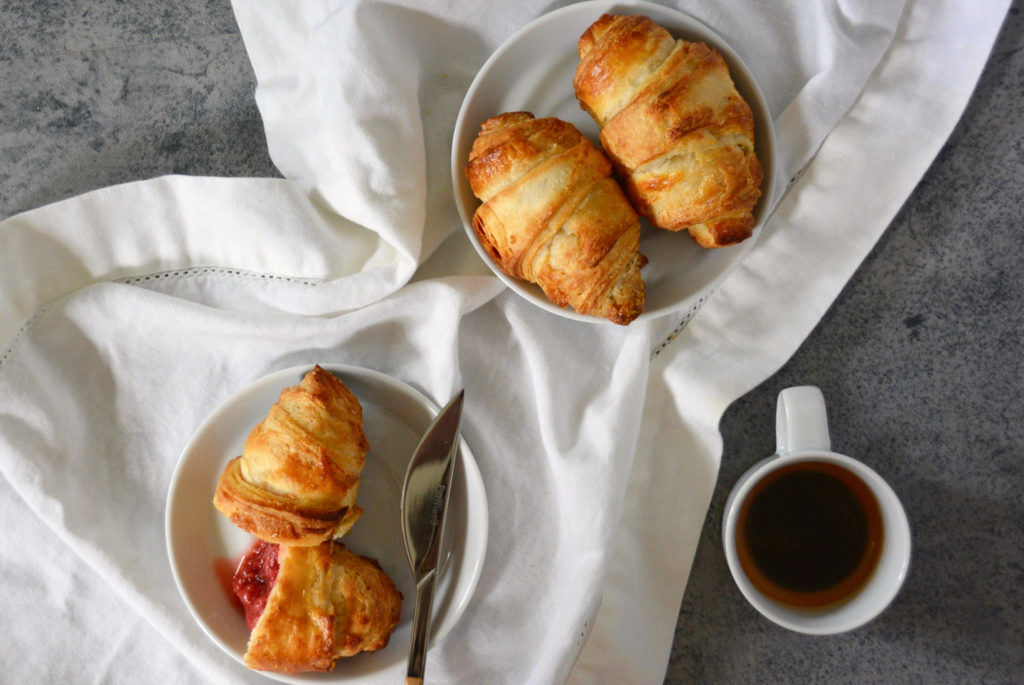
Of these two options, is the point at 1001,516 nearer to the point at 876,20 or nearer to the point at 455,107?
the point at 876,20

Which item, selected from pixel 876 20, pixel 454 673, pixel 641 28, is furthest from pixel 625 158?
pixel 454 673

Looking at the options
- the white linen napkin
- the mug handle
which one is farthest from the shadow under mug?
the white linen napkin

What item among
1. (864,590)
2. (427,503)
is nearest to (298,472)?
(427,503)

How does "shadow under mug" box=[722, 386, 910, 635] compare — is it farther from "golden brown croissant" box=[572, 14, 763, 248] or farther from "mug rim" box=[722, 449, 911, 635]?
"golden brown croissant" box=[572, 14, 763, 248]

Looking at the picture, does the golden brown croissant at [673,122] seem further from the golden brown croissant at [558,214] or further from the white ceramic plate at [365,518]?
the white ceramic plate at [365,518]

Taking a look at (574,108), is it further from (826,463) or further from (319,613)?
(319,613)

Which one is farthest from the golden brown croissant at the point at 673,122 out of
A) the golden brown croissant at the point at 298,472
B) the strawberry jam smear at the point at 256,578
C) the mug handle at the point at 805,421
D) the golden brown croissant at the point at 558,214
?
the strawberry jam smear at the point at 256,578

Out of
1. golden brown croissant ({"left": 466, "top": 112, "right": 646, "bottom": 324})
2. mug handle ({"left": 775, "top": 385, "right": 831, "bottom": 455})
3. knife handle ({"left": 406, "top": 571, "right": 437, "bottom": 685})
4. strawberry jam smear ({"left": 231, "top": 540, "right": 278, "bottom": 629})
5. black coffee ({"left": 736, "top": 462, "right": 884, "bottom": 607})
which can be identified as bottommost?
black coffee ({"left": 736, "top": 462, "right": 884, "bottom": 607})

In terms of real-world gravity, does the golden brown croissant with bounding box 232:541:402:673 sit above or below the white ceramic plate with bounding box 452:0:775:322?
below
